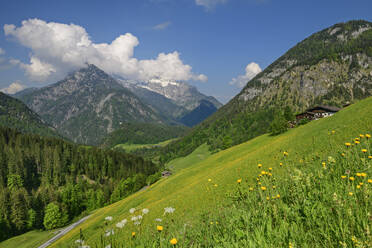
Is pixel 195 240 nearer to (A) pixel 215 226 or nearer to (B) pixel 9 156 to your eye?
(A) pixel 215 226

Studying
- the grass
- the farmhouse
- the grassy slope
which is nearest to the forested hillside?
the grass

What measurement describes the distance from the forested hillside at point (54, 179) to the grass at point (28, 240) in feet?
16.0

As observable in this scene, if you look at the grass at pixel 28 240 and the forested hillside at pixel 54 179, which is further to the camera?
the forested hillside at pixel 54 179

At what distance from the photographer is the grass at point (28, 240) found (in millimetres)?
59275

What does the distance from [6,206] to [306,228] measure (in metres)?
110

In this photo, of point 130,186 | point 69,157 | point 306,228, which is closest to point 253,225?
point 306,228

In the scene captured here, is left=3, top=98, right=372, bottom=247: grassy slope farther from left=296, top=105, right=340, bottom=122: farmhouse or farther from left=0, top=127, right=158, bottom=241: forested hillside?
left=0, top=127, right=158, bottom=241: forested hillside

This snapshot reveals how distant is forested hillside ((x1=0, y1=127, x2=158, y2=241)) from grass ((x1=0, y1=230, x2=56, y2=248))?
4.88 m

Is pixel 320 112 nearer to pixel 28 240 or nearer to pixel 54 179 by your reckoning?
pixel 28 240

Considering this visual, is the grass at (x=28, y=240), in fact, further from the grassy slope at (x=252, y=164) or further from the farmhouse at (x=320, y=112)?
the farmhouse at (x=320, y=112)

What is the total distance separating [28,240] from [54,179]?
207ft

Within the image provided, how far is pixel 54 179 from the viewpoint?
121375mm

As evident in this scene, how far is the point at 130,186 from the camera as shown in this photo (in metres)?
99.1

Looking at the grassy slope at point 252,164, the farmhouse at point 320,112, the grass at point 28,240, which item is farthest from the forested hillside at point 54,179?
the farmhouse at point 320,112
